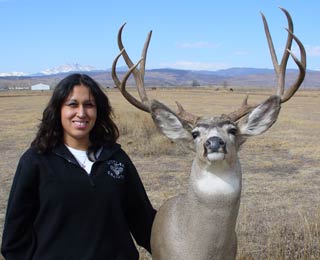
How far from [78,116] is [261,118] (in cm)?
140

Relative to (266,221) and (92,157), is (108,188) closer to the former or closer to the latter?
(92,157)

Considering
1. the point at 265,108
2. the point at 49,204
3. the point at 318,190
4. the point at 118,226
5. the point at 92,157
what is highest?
the point at 265,108

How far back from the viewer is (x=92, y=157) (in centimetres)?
363

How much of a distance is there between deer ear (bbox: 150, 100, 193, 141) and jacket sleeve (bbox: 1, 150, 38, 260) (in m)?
1.04

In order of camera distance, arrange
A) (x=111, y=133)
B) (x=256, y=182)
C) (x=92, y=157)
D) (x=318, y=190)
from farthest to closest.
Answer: (x=256, y=182) < (x=318, y=190) < (x=111, y=133) < (x=92, y=157)

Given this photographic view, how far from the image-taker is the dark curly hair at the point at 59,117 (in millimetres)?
3564

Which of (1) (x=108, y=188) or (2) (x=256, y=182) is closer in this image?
(1) (x=108, y=188)

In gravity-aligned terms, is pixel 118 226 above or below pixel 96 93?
below

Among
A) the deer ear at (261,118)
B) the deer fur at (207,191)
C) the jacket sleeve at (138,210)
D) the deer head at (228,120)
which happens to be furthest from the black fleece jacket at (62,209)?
the deer ear at (261,118)

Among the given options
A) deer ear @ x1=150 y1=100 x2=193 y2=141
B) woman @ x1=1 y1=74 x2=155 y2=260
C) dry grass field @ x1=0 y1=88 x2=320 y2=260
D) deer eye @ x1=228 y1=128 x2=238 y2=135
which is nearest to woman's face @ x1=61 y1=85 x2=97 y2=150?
woman @ x1=1 y1=74 x2=155 y2=260

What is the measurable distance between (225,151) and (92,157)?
0.96m

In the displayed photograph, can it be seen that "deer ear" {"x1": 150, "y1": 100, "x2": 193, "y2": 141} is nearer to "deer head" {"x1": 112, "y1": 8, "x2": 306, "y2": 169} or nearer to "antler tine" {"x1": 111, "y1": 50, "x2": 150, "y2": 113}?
"deer head" {"x1": 112, "y1": 8, "x2": 306, "y2": 169}

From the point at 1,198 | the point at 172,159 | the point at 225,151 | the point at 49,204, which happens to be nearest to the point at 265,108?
the point at 225,151

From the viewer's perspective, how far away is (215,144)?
3.35 m
